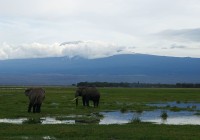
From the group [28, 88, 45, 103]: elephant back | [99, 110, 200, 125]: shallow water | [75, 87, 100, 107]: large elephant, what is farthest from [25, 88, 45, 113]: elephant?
[75, 87, 100, 107]: large elephant

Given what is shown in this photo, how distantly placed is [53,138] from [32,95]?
17538 mm

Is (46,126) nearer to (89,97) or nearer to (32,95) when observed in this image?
(32,95)

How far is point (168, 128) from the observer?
26969 millimetres

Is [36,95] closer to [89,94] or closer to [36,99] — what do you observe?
[36,99]

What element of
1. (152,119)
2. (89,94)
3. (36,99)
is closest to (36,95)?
(36,99)

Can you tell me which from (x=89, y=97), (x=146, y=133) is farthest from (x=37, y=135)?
(x=89, y=97)

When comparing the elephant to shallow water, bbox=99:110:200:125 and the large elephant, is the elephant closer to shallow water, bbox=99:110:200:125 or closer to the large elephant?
shallow water, bbox=99:110:200:125

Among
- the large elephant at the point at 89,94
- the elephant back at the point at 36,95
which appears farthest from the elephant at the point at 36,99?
the large elephant at the point at 89,94

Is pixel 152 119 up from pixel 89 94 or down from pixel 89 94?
down

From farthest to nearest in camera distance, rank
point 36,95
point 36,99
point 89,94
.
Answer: point 89,94 < point 36,95 < point 36,99

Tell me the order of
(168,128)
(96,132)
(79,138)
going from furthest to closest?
(168,128), (96,132), (79,138)

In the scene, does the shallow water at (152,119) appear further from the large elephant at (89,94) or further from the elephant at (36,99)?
the large elephant at (89,94)

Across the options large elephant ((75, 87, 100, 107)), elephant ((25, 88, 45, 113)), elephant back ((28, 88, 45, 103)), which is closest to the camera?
elephant ((25, 88, 45, 113))

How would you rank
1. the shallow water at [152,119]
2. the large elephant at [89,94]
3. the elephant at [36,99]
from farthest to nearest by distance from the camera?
the large elephant at [89,94]
the elephant at [36,99]
the shallow water at [152,119]
